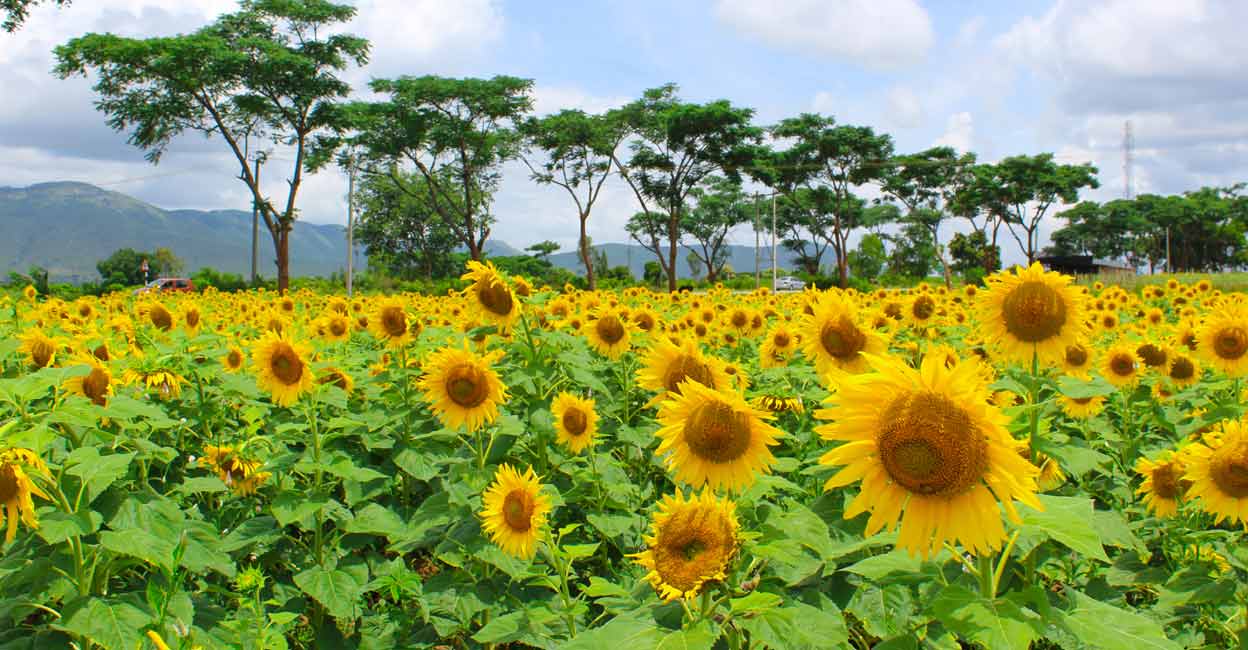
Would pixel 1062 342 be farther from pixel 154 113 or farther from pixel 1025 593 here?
pixel 154 113

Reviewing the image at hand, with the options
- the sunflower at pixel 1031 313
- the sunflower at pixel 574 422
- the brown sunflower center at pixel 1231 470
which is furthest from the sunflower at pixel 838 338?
the brown sunflower center at pixel 1231 470

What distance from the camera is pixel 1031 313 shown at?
93.1 inches

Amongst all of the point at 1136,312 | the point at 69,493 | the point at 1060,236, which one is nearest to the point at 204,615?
the point at 69,493

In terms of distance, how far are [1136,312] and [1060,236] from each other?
79.0m

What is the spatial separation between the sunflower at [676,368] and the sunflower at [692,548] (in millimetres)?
667

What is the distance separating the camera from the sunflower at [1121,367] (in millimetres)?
3844

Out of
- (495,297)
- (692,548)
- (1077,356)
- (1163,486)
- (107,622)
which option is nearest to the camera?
(692,548)

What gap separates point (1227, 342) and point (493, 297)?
120 inches

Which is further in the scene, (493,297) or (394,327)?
(394,327)

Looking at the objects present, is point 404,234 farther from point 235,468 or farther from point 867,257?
point 235,468

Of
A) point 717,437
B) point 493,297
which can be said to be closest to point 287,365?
point 493,297

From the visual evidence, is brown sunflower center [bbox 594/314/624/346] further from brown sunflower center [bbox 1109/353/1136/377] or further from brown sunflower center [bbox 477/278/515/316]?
brown sunflower center [bbox 1109/353/1136/377]

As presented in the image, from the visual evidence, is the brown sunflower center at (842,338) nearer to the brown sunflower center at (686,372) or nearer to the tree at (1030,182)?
the brown sunflower center at (686,372)

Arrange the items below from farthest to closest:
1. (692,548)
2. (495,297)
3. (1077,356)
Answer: (1077,356) < (495,297) < (692,548)
